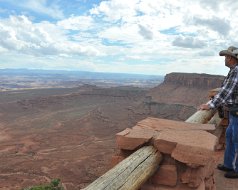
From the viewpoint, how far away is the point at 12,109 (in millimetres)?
63031

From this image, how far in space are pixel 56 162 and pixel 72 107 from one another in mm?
37611

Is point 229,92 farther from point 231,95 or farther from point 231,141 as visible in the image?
point 231,141

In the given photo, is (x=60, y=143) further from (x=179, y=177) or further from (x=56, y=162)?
(x=179, y=177)

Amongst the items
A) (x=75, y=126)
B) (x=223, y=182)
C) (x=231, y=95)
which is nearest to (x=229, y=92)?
(x=231, y=95)

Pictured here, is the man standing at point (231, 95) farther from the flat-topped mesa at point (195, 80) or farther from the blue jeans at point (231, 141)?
the flat-topped mesa at point (195, 80)

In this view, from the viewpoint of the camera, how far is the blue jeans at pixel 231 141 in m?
4.75

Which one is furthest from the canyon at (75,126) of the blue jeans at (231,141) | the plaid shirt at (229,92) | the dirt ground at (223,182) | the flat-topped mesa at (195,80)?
the plaid shirt at (229,92)

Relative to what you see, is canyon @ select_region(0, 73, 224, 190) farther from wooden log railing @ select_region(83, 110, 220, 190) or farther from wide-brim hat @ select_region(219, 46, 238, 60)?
wooden log railing @ select_region(83, 110, 220, 190)

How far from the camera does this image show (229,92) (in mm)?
4555

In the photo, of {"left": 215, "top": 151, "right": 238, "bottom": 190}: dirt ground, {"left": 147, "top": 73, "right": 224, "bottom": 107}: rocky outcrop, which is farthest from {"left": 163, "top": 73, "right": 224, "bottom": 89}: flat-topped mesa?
{"left": 215, "top": 151, "right": 238, "bottom": 190}: dirt ground

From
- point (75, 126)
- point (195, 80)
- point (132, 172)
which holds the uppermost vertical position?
point (132, 172)

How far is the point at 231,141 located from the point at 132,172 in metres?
2.77

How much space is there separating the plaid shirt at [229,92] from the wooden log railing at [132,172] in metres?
1.81

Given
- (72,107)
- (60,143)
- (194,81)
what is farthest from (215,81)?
(60,143)
